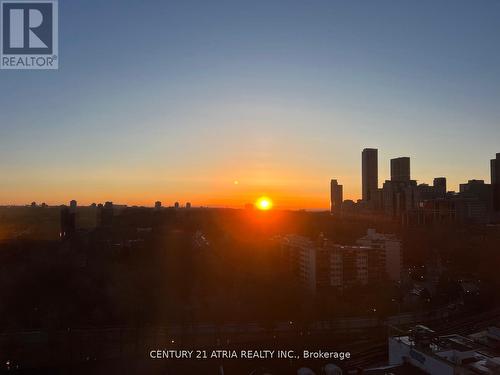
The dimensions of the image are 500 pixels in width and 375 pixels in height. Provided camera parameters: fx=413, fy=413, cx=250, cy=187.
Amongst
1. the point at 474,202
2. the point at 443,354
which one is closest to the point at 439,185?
the point at 474,202

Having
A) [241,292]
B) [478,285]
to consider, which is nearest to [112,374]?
[241,292]

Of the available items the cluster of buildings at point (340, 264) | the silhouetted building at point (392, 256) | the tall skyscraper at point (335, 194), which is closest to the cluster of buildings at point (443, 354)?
the cluster of buildings at point (340, 264)

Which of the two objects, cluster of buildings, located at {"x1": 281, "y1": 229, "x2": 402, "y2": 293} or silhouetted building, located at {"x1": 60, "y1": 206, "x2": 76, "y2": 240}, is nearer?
cluster of buildings, located at {"x1": 281, "y1": 229, "x2": 402, "y2": 293}

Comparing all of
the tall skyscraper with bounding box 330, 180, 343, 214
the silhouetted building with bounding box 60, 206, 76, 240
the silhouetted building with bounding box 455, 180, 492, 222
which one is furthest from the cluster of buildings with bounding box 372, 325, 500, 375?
the tall skyscraper with bounding box 330, 180, 343, 214

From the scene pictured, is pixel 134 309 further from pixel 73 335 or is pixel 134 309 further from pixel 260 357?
pixel 260 357

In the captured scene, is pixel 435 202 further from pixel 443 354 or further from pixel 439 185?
pixel 443 354

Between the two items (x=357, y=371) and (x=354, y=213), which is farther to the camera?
(x=354, y=213)

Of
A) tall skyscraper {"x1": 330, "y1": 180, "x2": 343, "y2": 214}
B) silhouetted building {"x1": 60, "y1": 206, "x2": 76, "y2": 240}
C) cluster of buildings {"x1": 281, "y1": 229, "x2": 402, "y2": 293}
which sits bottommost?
cluster of buildings {"x1": 281, "y1": 229, "x2": 402, "y2": 293}

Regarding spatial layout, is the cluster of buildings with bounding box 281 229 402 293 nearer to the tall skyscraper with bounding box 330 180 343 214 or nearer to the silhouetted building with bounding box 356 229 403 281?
the silhouetted building with bounding box 356 229 403 281

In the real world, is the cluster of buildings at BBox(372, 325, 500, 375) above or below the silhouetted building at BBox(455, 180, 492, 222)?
below
